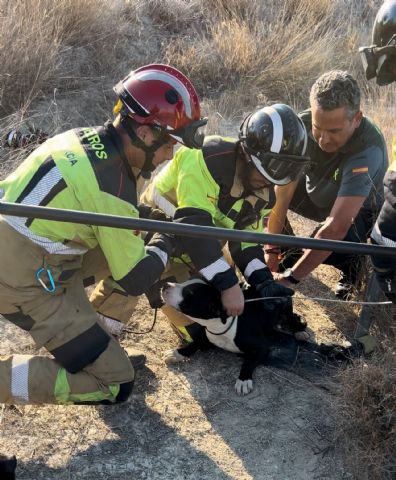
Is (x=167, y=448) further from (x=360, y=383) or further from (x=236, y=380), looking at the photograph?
(x=360, y=383)

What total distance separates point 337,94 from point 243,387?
1.95 m

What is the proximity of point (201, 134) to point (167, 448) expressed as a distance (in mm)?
1687

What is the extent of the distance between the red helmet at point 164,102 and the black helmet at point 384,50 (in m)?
1.17

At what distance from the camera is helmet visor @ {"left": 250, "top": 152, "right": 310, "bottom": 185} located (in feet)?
11.6

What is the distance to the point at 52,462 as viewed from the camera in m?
3.15

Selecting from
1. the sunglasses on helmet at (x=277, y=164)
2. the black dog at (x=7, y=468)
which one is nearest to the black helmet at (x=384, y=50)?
the sunglasses on helmet at (x=277, y=164)

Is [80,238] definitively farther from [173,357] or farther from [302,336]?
[302,336]

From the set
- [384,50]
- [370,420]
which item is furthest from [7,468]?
[384,50]

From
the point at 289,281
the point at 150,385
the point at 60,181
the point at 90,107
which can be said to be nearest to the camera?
the point at 60,181

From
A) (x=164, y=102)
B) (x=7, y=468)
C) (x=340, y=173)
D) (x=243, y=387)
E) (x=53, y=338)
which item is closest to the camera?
(x=7, y=468)

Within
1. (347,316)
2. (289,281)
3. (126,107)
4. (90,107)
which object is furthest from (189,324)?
(90,107)

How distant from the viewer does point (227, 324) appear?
150 inches

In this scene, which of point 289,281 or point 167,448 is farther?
point 289,281

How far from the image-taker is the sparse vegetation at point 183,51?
6914 mm
